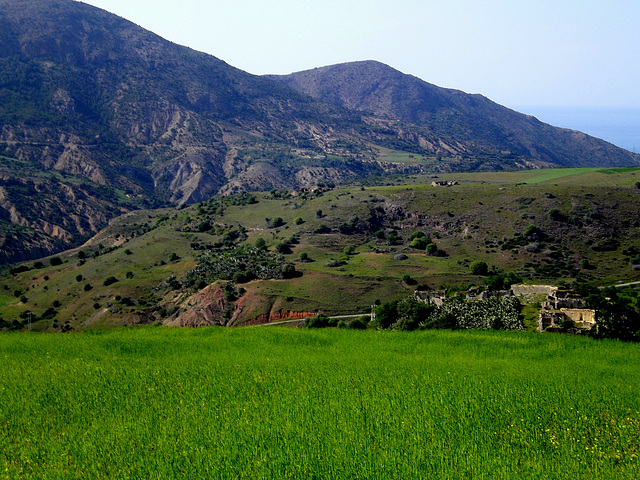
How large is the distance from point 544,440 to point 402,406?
3812 mm

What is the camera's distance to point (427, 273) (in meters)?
83.6

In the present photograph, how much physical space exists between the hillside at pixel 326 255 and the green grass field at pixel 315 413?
51528 millimetres

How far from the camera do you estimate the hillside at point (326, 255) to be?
7900cm

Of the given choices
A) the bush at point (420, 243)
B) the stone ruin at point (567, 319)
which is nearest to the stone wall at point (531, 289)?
the stone ruin at point (567, 319)

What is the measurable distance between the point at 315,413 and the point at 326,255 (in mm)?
83599

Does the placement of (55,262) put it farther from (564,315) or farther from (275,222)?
(564,315)

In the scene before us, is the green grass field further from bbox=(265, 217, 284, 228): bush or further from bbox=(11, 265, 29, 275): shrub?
bbox=(11, 265, 29, 275): shrub

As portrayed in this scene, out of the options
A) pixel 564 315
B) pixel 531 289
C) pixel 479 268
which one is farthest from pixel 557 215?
pixel 564 315

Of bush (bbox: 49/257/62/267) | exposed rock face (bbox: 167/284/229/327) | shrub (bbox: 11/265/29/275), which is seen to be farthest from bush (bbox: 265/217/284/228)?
shrub (bbox: 11/265/29/275)

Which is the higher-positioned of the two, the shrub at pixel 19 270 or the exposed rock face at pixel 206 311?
the exposed rock face at pixel 206 311

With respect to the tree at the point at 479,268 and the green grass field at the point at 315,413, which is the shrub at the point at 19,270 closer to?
the tree at the point at 479,268

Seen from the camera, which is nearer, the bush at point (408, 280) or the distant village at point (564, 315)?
the distant village at point (564, 315)

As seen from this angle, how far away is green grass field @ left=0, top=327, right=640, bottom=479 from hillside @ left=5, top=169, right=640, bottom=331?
51528 millimetres

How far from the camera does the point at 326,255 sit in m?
98.0
